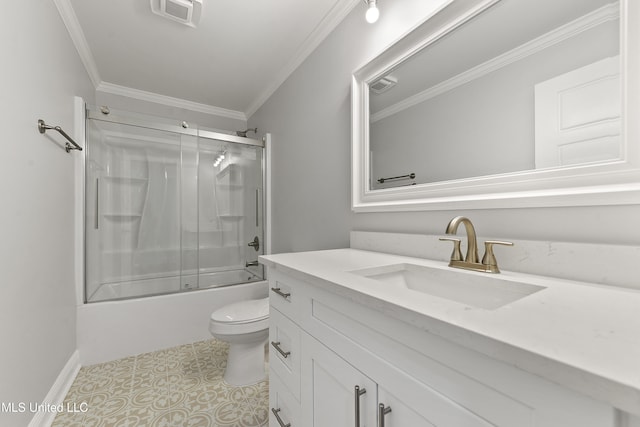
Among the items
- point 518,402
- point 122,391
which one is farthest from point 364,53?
point 122,391

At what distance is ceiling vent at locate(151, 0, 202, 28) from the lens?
5.15ft

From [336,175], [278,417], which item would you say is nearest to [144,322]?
[278,417]

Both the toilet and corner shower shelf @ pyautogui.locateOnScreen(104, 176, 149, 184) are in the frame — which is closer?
the toilet

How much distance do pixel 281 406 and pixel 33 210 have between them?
4.71ft

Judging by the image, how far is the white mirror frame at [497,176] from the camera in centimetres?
66

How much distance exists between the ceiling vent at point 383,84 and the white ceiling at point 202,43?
56 cm

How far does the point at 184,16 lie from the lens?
1.69 m

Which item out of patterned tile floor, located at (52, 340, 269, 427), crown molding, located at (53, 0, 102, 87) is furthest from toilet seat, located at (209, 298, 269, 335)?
crown molding, located at (53, 0, 102, 87)

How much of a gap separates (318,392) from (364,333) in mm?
316

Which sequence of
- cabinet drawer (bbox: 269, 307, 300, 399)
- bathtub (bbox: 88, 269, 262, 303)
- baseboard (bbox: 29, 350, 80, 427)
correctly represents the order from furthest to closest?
bathtub (bbox: 88, 269, 262, 303), baseboard (bbox: 29, 350, 80, 427), cabinet drawer (bbox: 269, 307, 300, 399)

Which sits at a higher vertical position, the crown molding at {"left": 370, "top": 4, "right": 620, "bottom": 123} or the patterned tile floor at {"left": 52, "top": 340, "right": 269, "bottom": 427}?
the crown molding at {"left": 370, "top": 4, "right": 620, "bottom": 123}

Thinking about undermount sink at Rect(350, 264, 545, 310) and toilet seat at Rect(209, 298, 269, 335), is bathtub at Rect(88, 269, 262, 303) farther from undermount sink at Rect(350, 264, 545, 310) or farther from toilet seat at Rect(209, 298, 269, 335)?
undermount sink at Rect(350, 264, 545, 310)

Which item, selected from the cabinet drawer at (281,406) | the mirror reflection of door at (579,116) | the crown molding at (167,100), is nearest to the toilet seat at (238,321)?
the cabinet drawer at (281,406)

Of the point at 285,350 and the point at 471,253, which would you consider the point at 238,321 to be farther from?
the point at 471,253
